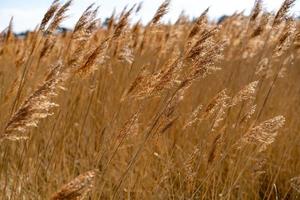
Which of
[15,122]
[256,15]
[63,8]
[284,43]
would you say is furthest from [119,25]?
[15,122]

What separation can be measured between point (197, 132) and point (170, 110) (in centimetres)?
135

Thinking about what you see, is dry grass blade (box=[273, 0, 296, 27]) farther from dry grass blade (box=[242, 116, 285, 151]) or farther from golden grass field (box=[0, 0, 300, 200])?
dry grass blade (box=[242, 116, 285, 151])

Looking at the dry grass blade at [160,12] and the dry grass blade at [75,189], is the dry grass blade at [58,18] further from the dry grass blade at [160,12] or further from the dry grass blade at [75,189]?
the dry grass blade at [75,189]

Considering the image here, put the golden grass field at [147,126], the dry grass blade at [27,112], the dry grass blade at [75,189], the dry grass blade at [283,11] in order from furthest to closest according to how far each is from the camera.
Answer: the dry grass blade at [283,11], the golden grass field at [147,126], the dry grass blade at [27,112], the dry grass blade at [75,189]

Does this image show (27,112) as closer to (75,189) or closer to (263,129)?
(75,189)

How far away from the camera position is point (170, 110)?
179 cm

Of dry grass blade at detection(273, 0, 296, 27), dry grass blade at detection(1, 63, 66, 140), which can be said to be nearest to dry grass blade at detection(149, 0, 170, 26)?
dry grass blade at detection(273, 0, 296, 27)

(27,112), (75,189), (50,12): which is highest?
(50,12)

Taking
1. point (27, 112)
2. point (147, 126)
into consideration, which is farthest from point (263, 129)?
point (27, 112)

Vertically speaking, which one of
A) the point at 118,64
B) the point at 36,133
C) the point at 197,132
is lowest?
the point at 36,133

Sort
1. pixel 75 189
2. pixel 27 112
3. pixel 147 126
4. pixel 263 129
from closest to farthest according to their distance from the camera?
pixel 75 189 < pixel 27 112 < pixel 263 129 < pixel 147 126

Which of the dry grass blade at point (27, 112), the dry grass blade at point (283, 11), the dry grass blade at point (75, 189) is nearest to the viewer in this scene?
the dry grass blade at point (75, 189)

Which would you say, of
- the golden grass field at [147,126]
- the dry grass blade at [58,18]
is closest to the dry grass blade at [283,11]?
the golden grass field at [147,126]

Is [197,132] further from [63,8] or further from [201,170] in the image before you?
[63,8]
